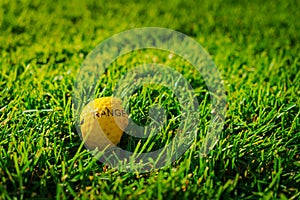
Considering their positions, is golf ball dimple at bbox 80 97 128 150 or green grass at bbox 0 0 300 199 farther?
golf ball dimple at bbox 80 97 128 150

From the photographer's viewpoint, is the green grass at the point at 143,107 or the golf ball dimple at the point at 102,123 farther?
the golf ball dimple at the point at 102,123

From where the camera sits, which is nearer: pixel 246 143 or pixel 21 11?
pixel 246 143

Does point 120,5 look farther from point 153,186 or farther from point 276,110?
point 153,186

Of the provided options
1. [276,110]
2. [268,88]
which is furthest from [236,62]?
[276,110]

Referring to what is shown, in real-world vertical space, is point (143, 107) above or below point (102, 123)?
above
